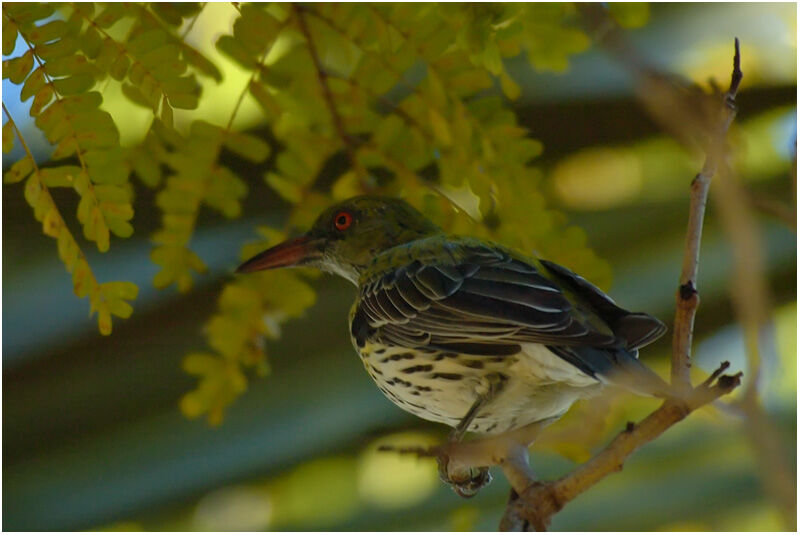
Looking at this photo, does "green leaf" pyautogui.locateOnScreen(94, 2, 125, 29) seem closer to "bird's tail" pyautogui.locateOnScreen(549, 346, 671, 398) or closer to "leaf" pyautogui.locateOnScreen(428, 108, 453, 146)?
"leaf" pyautogui.locateOnScreen(428, 108, 453, 146)

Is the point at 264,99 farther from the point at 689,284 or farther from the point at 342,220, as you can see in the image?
the point at 689,284

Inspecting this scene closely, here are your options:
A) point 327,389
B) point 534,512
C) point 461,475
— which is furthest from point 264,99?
point 327,389

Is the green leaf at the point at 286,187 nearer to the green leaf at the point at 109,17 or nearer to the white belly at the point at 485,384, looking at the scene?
the white belly at the point at 485,384

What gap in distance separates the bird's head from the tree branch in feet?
2.32

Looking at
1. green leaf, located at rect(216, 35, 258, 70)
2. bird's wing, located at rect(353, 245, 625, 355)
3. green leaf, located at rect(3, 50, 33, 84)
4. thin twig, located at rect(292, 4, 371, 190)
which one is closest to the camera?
green leaf, located at rect(3, 50, 33, 84)

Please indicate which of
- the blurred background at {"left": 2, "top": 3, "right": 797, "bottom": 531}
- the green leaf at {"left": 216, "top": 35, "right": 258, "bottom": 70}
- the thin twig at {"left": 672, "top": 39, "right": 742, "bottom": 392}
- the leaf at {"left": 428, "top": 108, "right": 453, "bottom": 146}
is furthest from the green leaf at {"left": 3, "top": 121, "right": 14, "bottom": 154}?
the blurred background at {"left": 2, "top": 3, "right": 797, "bottom": 531}

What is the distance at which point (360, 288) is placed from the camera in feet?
5.53

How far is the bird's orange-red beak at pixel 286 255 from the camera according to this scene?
59.7 inches

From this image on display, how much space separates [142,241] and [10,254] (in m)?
0.46

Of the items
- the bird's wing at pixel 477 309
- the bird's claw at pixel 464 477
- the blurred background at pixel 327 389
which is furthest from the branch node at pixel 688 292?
the blurred background at pixel 327 389

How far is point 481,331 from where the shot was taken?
4.40 ft

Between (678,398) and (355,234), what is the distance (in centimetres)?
96

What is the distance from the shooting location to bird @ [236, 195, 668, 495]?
1279mm

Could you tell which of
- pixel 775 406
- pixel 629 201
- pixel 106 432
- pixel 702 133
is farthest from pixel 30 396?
pixel 702 133
